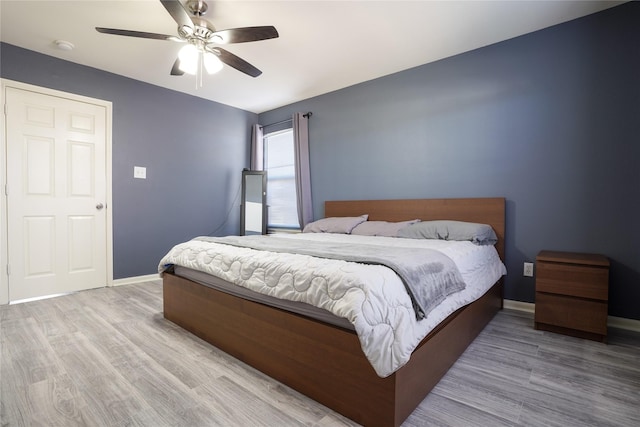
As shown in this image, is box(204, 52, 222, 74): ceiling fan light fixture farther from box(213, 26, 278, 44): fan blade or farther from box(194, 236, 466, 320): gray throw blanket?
box(194, 236, 466, 320): gray throw blanket

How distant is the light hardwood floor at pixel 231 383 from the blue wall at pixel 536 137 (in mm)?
753

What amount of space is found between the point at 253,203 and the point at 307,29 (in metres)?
2.60

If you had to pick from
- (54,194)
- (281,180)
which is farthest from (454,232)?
(54,194)

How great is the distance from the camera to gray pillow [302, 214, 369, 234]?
3.34 m

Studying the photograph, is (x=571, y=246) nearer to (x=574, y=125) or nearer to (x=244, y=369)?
(x=574, y=125)

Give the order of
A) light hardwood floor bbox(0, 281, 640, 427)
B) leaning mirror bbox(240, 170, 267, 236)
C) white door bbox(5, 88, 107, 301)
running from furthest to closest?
1. leaning mirror bbox(240, 170, 267, 236)
2. white door bbox(5, 88, 107, 301)
3. light hardwood floor bbox(0, 281, 640, 427)

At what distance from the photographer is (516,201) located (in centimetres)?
266

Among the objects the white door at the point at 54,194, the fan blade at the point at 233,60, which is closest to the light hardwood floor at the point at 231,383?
the white door at the point at 54,194

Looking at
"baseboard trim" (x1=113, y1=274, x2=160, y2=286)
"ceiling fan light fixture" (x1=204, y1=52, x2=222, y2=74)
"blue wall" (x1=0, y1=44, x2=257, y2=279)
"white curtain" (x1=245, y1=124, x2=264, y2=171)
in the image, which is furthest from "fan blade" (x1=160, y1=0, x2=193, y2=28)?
"baseboard trim" (x1=113, y1=274, x2=160, y2=286)

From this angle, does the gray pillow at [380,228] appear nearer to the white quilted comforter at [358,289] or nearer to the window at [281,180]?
the white quilted comforter at [358,289]

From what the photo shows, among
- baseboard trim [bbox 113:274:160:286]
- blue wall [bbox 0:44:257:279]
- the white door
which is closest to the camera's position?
the white door

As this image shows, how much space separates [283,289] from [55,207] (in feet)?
9.92

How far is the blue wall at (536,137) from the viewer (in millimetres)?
2242

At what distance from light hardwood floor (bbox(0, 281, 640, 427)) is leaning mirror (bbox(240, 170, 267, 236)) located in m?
2.32
